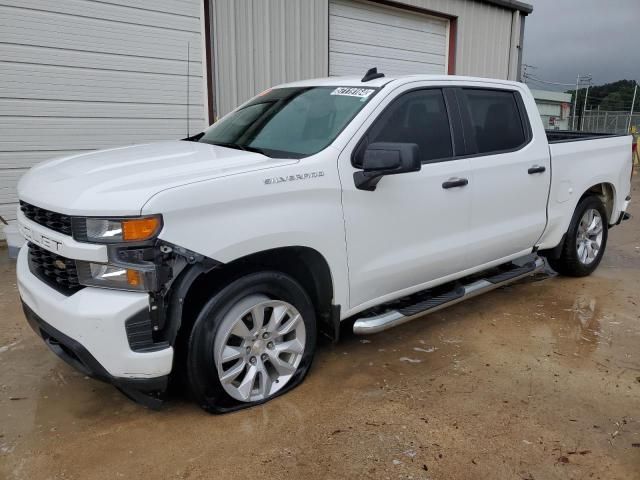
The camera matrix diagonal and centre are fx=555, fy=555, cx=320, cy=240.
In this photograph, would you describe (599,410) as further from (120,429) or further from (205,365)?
(120,429)

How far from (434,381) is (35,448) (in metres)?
2.26

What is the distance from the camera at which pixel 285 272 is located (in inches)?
129

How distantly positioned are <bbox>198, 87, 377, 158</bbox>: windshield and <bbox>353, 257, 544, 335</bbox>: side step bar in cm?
112

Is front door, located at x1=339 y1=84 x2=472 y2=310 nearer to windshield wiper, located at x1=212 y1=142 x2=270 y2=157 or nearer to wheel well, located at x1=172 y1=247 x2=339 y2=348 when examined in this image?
wheel well, located at x1=172 y1=247 x2=339 y2=348

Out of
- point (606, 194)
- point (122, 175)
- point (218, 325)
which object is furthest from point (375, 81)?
point (606, 194)

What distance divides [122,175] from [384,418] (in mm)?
1887

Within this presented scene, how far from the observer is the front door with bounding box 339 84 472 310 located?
3361 mm

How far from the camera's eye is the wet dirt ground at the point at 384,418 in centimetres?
264

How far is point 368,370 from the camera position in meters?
3.63

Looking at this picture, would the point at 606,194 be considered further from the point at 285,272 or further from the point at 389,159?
the point at 285,272

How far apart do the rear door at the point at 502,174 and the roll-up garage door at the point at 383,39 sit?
547cm

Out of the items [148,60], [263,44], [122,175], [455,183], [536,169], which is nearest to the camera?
[122,175]

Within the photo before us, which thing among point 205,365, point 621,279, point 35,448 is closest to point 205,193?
point 205,365

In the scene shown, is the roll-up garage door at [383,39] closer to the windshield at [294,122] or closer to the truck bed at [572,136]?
the truck bed at [572,136]
